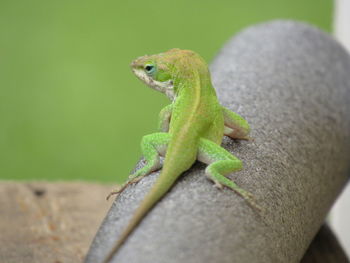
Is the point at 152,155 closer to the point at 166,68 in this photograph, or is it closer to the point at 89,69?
the point at 166,68

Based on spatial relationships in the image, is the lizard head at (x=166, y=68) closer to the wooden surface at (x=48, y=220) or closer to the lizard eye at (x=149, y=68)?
the lizard eye at (x=149, y=68)

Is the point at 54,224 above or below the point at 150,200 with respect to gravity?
below

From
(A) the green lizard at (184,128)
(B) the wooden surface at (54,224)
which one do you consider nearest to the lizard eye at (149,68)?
(A) the green lizard at (184,128)

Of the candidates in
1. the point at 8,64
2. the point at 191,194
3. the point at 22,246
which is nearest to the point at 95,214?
the point at 22,246

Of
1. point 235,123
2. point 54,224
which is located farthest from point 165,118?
point 54,224

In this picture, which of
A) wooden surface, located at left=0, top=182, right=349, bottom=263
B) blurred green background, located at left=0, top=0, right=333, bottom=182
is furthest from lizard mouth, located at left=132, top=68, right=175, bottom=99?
blurred green background, located at left=0, top=0, right=333, bottom=182

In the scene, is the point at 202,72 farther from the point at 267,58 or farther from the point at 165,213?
the point at 267,58

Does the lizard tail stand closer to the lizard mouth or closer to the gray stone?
the gray stone
